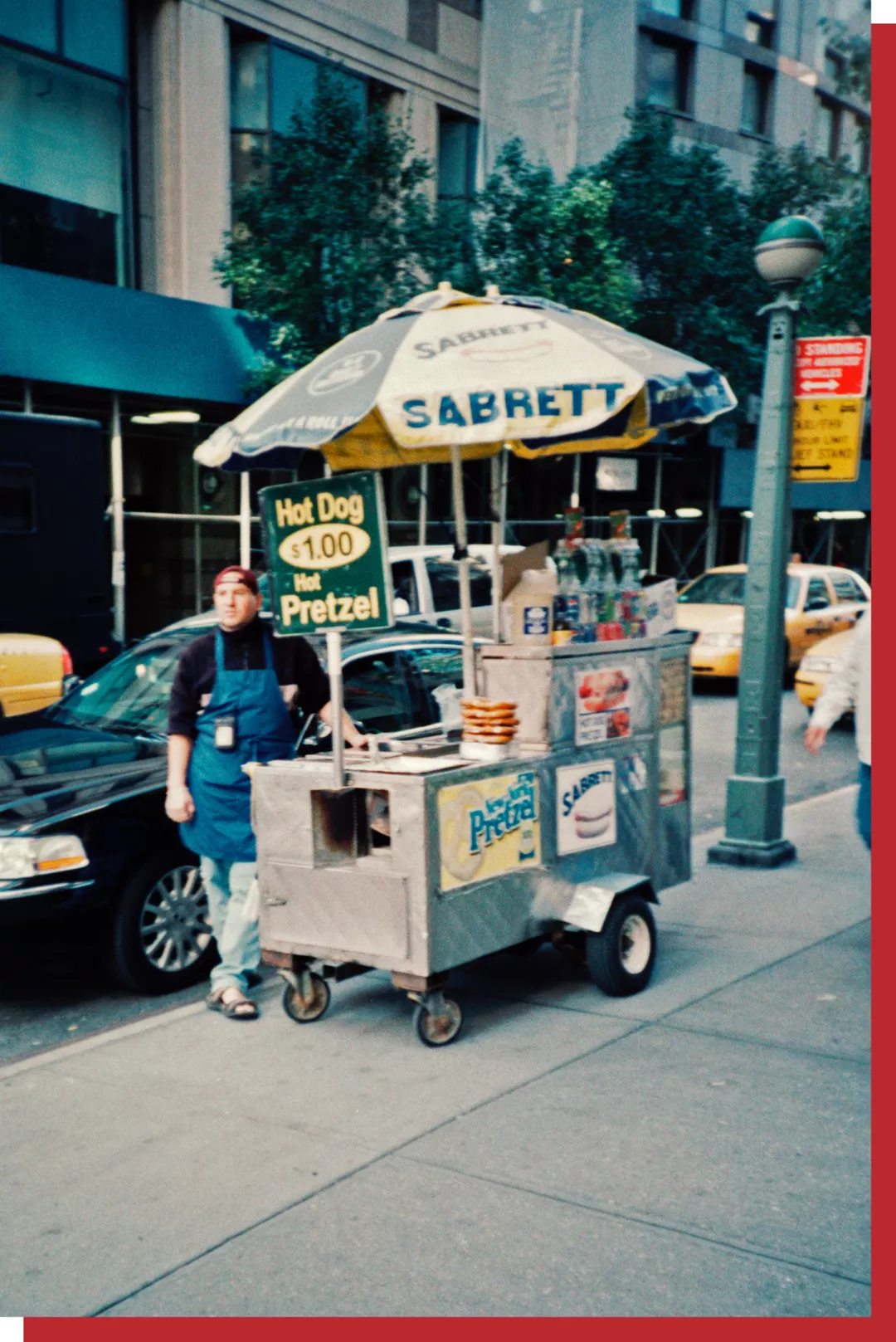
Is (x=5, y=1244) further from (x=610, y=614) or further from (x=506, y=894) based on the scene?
(x=610, y=614)

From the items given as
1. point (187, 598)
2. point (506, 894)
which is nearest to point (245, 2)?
point (187, 598)

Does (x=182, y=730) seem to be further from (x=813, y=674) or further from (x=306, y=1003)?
(x=813, y=674)

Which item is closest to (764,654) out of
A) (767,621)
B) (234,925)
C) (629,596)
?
(767,621)

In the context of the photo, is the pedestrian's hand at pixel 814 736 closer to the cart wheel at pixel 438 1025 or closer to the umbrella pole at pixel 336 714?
the cart wheel at pixel 438 1025

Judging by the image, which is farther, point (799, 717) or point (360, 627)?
point (799, 717)

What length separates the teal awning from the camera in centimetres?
1434

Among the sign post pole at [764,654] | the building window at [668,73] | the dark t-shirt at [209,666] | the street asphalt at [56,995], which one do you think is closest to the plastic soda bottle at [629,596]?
the dark t-shirt at [209,666]

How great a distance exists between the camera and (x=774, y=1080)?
14.6ft

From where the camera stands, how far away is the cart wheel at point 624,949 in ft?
17.4

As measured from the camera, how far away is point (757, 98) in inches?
340

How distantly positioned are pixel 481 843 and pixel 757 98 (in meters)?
6.09

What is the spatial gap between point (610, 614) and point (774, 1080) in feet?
7.01

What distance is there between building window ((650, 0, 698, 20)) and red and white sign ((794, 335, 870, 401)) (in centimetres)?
179

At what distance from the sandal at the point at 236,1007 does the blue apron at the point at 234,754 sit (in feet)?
1.79
